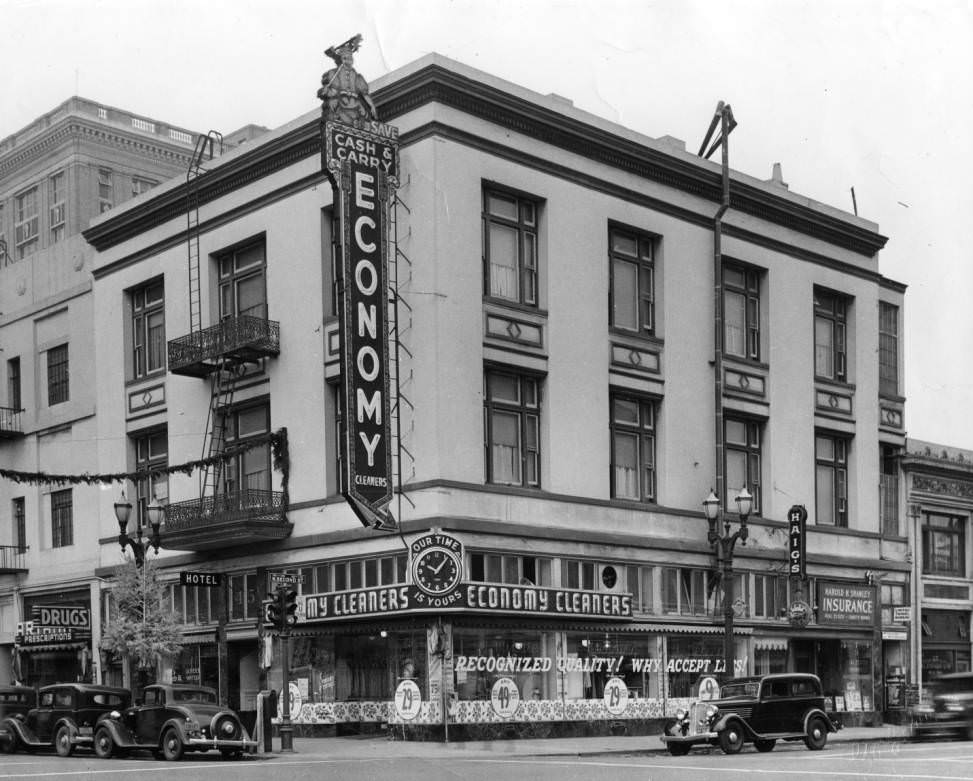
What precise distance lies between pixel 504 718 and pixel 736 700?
6296mm

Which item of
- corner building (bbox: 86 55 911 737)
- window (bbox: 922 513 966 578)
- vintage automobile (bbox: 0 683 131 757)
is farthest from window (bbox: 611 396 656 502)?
window (bbox: 922 513 966 578)

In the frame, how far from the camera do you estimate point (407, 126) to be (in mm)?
34375

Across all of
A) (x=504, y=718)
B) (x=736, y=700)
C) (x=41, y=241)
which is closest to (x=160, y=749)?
(x=504, y=718)

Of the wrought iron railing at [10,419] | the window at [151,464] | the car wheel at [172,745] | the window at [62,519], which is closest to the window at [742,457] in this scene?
the window at [151,464]

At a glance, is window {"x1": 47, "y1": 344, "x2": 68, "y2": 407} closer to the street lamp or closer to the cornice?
the cornice

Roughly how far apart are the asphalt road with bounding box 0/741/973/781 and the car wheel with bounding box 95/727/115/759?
1.19 feet

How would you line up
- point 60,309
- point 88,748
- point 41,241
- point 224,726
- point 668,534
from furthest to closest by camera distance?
point 41,241, point 60,309, point 668,534, point 88,748, point 224,726

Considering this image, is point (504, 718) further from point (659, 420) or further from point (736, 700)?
point (659, 420)

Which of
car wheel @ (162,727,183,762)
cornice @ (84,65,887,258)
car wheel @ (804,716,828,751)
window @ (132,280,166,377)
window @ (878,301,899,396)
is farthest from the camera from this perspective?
window @ (878,301,899,396)

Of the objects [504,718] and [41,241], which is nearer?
[504,718]

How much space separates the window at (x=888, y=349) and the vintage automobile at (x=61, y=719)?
27.3 metres

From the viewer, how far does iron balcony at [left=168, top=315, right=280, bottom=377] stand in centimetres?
3694

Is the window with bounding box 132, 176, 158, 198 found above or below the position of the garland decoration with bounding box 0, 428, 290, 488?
above

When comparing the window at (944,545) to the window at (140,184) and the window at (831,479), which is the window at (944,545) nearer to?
the window at (831,479)
